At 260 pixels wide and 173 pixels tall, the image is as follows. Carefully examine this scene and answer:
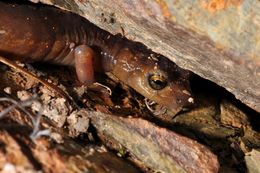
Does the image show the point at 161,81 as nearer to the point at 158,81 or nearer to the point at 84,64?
the point at 158,81

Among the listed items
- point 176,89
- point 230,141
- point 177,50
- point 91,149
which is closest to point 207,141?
point 230,141

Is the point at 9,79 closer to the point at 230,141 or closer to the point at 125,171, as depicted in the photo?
the point at 125,171

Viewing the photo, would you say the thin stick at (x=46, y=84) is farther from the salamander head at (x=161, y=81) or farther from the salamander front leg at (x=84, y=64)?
the salamander head at (x=161, y=81)

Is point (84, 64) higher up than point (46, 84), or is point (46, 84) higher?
point (84, 64)

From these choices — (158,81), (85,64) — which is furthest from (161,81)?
(85,64)

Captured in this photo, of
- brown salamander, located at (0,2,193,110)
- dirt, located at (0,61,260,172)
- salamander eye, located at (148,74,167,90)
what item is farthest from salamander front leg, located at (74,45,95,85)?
salamander eye, located at (148,74,167,90)

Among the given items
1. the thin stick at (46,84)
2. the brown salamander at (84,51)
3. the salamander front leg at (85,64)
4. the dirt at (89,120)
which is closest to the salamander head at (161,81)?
the brown salamander at (84,51)

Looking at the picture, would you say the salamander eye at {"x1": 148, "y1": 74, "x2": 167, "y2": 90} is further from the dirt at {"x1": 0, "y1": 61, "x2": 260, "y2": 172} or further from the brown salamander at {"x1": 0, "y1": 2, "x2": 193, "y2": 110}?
the dirt at {"x1": 0, "y1": 61, "x2": 260, "y2": 172}
